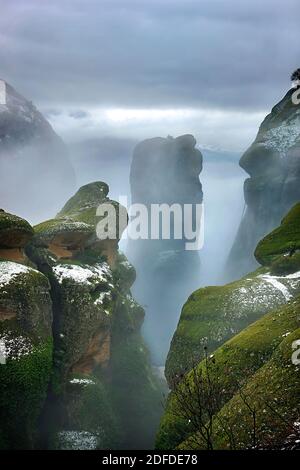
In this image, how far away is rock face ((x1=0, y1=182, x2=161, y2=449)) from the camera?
42.4 metres

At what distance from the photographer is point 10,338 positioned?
40.8 metres

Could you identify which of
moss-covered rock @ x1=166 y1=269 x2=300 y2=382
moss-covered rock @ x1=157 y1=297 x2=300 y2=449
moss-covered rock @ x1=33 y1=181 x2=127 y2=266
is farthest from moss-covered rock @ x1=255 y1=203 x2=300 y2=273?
moss-covered rock @ x1=33 y1=181 x2=127 y2=266

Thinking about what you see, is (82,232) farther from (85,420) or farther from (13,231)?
(85,420)

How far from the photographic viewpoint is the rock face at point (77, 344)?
139 feet

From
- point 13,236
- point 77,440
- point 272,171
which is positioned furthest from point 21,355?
point 272,171

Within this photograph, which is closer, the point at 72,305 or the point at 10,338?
the point at 10,338

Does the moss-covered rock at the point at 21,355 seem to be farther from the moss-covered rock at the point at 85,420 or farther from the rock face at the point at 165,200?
the rock face at the point at 165,200

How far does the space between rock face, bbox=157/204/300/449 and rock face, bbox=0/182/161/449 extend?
9.54 meters

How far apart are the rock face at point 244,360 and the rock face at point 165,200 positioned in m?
92.4

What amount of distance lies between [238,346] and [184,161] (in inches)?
4562

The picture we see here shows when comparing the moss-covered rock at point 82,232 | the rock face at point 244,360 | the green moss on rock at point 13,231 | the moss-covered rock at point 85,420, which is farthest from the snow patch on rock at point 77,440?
the green moss on rock at point 13,231

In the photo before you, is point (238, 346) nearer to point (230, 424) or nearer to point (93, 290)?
point (230, 424)
